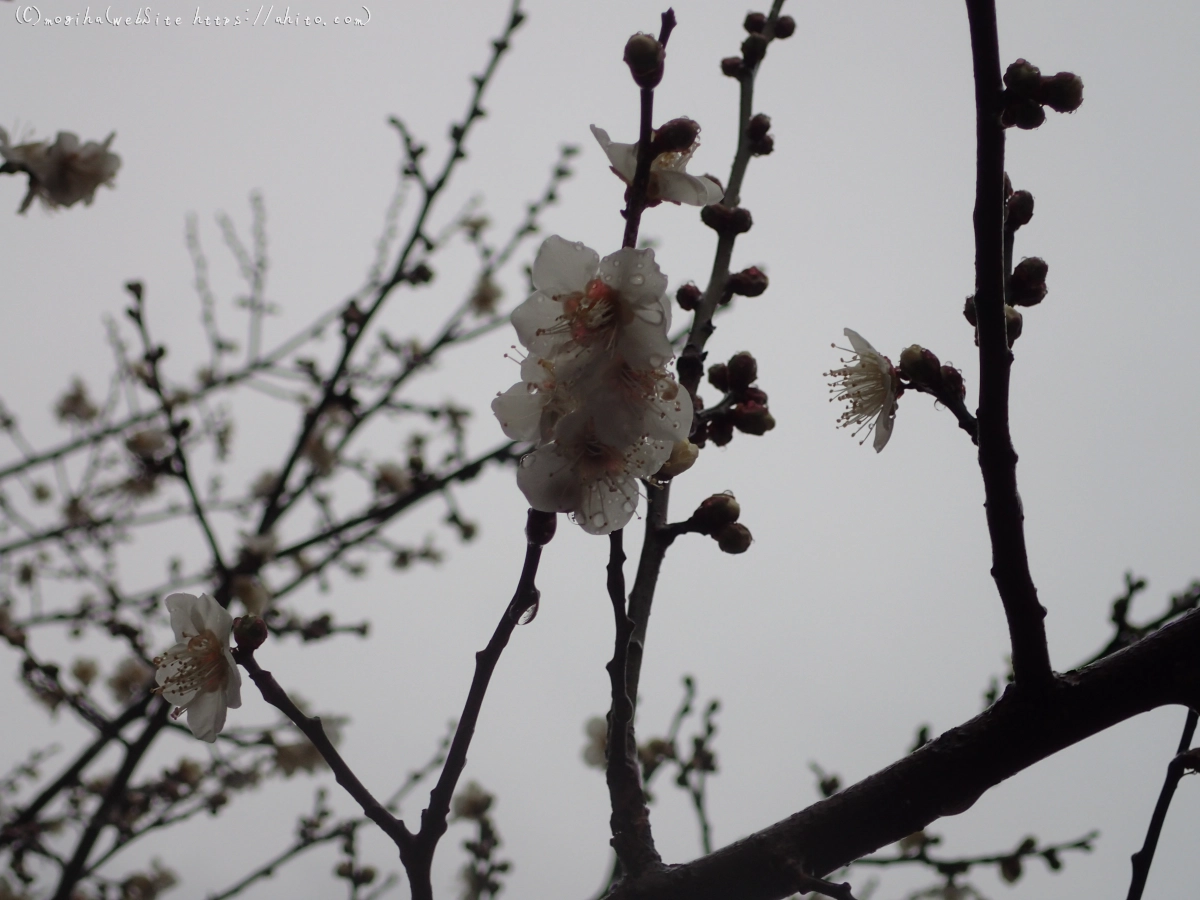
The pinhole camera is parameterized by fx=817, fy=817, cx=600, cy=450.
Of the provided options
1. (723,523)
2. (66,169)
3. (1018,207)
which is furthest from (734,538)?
(66,169)

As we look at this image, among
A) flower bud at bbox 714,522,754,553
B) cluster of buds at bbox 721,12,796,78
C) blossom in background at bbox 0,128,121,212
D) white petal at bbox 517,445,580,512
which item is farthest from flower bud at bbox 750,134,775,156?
blossom in background at bbox 0,128,121,212

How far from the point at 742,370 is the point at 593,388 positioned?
21.4 inches

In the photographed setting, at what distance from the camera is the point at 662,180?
1.26 metres

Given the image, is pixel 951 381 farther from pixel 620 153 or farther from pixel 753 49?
pixel 753 49

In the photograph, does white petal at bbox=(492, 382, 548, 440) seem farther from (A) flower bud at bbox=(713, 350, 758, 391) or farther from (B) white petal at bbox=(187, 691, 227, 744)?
(B) white petal at bbox=(187, 691, 227, 744)

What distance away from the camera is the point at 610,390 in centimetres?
102

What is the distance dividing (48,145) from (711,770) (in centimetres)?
289

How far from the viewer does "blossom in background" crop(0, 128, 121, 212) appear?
7.47 feet

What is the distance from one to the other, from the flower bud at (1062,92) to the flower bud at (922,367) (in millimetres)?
361

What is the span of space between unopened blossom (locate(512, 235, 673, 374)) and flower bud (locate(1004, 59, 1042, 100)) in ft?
1.61

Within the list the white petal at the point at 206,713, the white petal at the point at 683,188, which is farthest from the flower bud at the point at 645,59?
the white petal at the point at 206,713

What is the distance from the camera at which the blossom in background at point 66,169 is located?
2.28 m

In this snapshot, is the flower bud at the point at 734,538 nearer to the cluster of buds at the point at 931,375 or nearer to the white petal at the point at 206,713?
the cluster of buds at the point at 931,375

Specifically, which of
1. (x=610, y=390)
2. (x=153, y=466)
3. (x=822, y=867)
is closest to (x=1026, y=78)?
(x=610, y=390)
